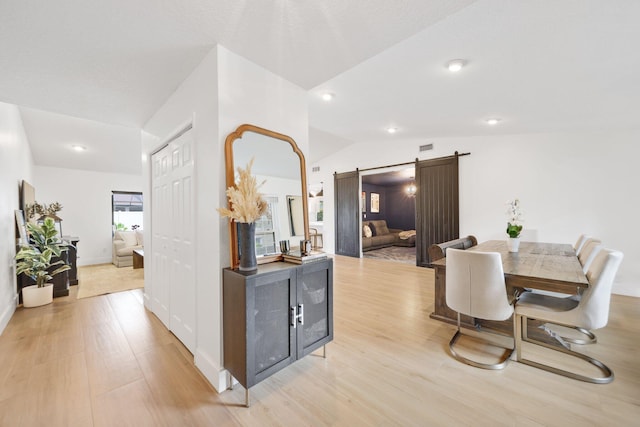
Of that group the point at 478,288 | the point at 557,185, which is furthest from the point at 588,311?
the point at 557,185

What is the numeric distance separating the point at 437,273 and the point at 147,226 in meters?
3.71

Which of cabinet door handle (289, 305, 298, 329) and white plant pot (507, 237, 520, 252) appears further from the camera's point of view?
white plant pot (507, 237, 520, 252)

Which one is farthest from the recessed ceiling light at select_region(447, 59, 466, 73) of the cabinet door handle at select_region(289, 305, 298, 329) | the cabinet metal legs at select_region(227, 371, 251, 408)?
the cabinet metal legs at select_region(227, 371, 251, 408)

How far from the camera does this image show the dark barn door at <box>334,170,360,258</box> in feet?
22.6

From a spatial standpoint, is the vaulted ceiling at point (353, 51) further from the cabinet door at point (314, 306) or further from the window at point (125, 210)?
the window at point (125, 210)

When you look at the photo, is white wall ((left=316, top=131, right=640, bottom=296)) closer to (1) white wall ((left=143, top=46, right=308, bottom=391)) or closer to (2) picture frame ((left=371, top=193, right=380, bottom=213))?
(1) white wall ((left=143, top=46, right=308, bottom=391))

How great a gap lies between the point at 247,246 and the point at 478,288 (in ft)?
6.36

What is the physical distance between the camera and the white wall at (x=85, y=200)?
589 centimetres

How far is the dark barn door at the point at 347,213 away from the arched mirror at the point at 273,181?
4.65 metres

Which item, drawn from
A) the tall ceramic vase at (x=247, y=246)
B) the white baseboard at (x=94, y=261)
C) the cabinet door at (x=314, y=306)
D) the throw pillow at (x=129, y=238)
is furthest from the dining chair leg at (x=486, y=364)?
the white baseboard at (x=94, y=261)

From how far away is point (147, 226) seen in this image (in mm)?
3293

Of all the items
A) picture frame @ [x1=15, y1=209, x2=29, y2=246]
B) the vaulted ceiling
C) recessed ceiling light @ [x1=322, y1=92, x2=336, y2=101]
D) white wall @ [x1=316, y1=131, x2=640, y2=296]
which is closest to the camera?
the vaulted ceiling

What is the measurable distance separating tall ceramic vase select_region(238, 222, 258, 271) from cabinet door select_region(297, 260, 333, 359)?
1.27ft

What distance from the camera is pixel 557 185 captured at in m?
4.17
